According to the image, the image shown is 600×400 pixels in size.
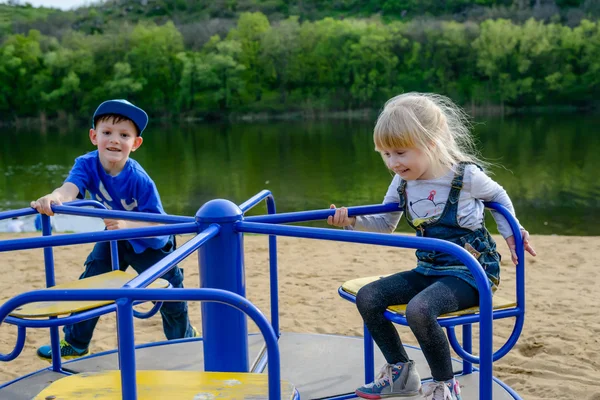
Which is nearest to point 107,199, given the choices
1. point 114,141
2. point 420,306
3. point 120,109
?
point 114,141

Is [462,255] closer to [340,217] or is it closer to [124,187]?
[340,217]

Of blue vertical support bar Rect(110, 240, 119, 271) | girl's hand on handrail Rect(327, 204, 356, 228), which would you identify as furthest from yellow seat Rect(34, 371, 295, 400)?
blue vertical support bar Rect(110, 240, 119, 271)

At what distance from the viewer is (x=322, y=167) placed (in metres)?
23.5

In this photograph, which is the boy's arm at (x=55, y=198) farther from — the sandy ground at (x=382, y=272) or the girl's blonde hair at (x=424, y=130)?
the girl's blonde hair at (x=424, y=130)

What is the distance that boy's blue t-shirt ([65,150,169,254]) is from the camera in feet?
12.7

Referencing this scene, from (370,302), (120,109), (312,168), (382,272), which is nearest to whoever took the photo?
(370,302)

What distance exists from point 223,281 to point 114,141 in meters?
1.58

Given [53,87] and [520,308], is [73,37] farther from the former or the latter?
[520,308]

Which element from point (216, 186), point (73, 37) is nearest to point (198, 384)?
point (216, 186)

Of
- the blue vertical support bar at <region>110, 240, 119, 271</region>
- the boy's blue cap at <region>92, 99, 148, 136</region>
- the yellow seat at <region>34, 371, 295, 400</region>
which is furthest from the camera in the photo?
the boy's blue cap at <region>92, 99, 148, 136</region>

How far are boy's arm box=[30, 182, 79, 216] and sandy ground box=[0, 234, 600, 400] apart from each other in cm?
144

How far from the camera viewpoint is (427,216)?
115 inches

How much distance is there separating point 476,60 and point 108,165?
61167 mm

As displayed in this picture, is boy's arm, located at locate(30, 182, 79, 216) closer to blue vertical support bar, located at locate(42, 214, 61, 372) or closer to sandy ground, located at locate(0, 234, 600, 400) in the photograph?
blue vertical support bar, located at locate(42, 214, 61, 372)
